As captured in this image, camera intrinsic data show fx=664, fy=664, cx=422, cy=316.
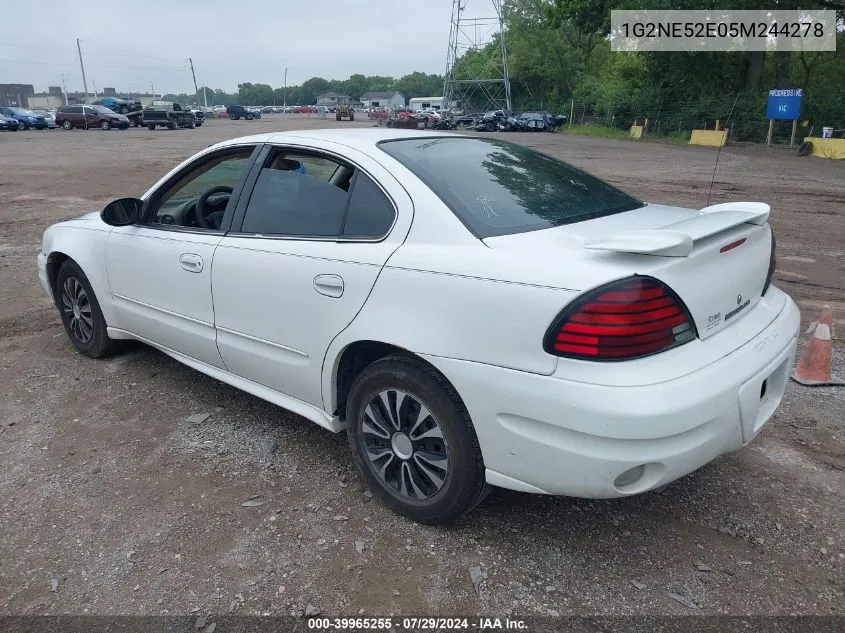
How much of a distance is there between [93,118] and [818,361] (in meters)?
49.4

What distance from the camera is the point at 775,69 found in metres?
36.8

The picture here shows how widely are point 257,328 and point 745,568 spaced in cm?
237

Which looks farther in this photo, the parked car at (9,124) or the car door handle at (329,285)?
the parked car at (9,124)

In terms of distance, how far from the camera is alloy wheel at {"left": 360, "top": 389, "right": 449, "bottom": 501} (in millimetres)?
2701

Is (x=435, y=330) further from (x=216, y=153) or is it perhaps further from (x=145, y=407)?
(x=145, y=407)

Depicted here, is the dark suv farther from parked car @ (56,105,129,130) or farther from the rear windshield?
the rear windshield

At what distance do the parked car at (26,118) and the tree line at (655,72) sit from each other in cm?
3560

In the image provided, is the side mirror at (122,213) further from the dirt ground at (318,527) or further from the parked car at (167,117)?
the parked car at (167,117)

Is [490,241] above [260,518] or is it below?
above

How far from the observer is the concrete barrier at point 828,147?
76.7 ft

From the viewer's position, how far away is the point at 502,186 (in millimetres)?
3061

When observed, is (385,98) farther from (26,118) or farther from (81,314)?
(81,314)

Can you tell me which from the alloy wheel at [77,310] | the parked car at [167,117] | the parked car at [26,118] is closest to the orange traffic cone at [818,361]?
the alloy wheel at [77,310]

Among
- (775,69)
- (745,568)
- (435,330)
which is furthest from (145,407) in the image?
(775,69)
